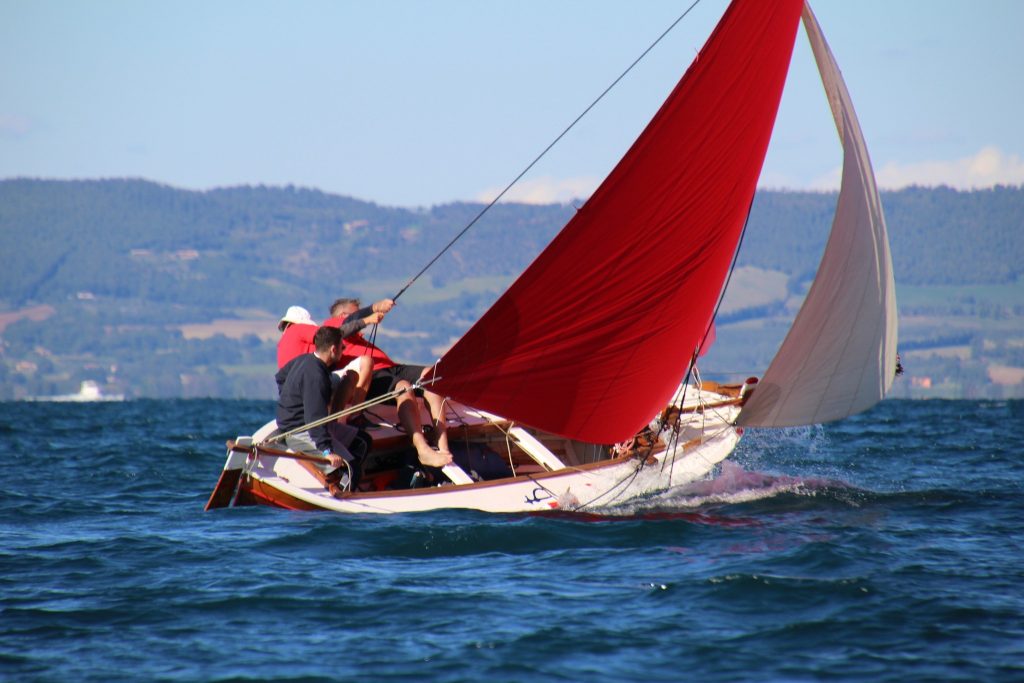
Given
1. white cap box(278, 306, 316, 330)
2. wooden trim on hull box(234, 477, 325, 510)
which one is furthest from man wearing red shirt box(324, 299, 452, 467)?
wooden trim on hull box(234, 477, 325, 510)

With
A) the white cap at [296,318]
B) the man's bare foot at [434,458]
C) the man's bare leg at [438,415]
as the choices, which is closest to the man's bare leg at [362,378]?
the man's bare leg at [438,415]

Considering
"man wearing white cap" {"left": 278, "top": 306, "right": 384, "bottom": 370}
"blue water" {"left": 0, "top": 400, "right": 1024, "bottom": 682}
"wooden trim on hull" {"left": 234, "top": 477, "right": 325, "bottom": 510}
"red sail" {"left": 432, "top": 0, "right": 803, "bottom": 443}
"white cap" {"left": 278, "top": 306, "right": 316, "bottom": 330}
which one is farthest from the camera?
"white cap" {"left": 278, "top": 306, "right": 316, "bottom": 330}

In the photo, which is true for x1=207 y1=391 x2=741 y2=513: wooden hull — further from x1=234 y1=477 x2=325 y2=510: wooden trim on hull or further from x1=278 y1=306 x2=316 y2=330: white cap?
x1=278 y1=306 x2=316 y2=330: white cap

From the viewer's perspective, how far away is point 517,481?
1197 centimetres

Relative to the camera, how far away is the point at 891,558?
380 inches

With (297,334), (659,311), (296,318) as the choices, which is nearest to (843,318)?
(659,311)

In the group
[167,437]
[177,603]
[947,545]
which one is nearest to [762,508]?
[947,545]

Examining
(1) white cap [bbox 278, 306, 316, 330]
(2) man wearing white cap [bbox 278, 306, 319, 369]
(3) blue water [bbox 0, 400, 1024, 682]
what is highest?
(1) white cap [bbox 278, 306, 316, 330]

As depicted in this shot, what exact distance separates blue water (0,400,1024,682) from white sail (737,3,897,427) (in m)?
0.99

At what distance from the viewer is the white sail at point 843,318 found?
11.6m

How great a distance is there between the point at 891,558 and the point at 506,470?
4.42 meters

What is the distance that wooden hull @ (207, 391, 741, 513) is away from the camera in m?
11.7

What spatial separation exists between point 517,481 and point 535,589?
3.14 metres

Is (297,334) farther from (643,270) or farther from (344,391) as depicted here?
(643,270)
